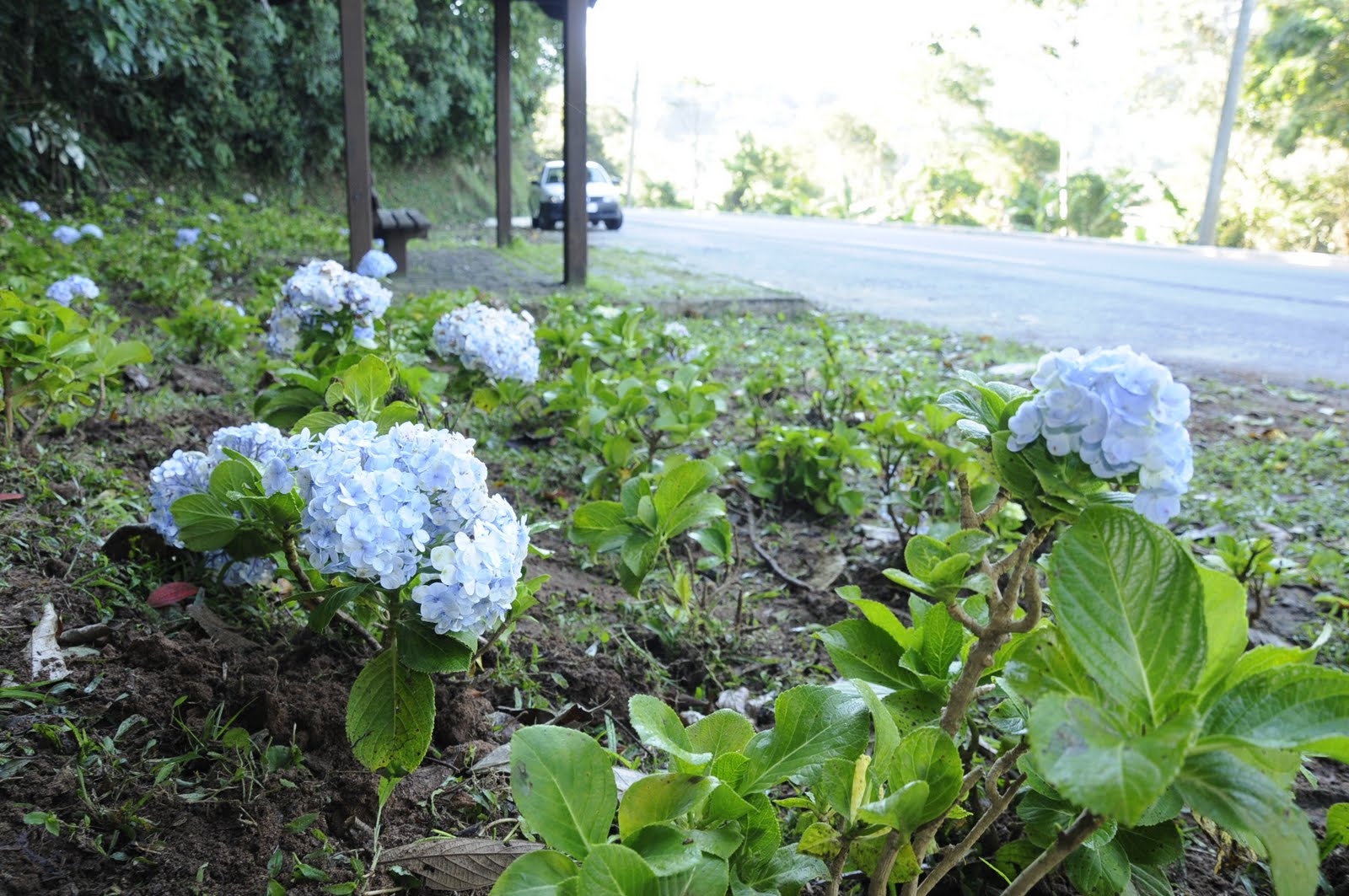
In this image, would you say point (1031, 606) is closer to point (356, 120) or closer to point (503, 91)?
point (356, 120)

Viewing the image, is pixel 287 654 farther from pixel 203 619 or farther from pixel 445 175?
pixel 445 175

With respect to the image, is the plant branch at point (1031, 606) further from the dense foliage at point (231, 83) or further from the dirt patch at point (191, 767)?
the dense foliage at point (231, 83)

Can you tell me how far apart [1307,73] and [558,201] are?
1301cm

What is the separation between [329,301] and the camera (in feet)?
7.31

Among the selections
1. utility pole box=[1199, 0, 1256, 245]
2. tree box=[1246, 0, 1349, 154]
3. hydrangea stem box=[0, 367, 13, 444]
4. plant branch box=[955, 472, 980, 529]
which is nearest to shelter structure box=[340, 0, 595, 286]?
hydrangea stem box=[0, 367, 13, 444]

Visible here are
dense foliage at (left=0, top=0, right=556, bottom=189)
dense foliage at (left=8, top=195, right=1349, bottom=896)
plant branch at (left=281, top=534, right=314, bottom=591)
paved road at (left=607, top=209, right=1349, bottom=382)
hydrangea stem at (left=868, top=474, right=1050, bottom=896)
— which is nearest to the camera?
dense foliage at (left=8, top=195, right=1349, bottom=896)

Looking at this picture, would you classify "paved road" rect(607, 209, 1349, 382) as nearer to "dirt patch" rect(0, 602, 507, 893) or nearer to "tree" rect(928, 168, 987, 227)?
"dirt patch" rect(0, 602, 507, 893)

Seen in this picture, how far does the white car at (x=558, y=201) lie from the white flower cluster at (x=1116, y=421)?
45.9 ft

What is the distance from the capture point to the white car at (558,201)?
47.0ft

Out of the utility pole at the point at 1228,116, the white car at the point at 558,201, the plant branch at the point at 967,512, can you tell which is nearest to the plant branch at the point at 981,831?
the plant branch at the point at 967,512

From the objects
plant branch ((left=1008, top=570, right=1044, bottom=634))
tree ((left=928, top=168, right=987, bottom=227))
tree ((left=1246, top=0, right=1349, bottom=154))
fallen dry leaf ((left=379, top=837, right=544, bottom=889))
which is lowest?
fallen dry leaf ((left=379, top=837, right=544, bottom=889))

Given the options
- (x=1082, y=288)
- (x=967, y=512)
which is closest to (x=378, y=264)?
(x=967, y=512)

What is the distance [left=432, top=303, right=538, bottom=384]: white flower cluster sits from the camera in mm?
2361

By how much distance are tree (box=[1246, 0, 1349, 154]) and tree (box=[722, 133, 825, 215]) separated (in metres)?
12.8
